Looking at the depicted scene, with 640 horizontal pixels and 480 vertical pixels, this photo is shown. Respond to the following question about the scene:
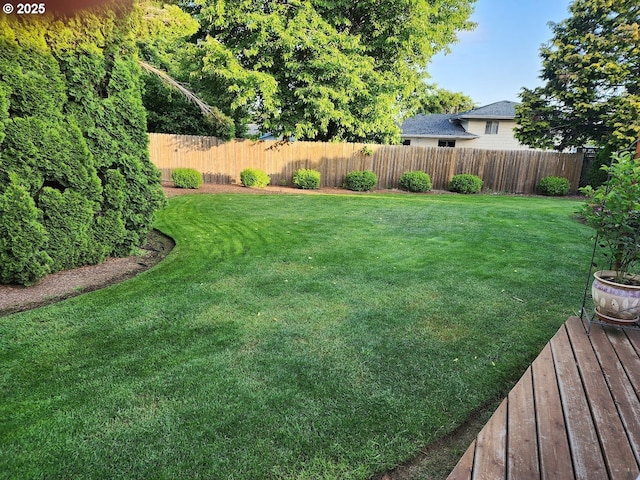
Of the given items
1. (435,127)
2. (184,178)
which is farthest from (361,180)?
(435,127)

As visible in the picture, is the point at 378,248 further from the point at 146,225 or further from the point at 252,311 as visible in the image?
the point at 146,225

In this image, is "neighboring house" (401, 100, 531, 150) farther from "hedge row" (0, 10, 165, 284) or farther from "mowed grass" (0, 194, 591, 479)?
"hedge row" (0, 10, 165, 284)

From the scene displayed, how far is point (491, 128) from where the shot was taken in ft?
77.5

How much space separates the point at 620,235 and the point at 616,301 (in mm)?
518

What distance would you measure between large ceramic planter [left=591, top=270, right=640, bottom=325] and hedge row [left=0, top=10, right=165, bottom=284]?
4907 mm

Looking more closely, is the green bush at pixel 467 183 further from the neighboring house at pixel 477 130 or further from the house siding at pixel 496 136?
the house siding at pixel 496 136

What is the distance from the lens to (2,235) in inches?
135

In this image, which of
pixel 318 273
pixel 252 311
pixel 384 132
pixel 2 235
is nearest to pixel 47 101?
pixel 2 235

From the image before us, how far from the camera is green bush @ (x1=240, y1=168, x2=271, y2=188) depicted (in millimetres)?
12652

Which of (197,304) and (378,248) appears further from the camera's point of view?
(378,248)

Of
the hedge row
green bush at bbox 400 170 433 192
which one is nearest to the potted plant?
the hedge row

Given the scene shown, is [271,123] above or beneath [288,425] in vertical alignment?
above

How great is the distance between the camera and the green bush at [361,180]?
44.8 ft

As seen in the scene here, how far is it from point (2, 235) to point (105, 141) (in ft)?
4.83
